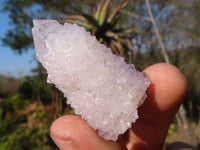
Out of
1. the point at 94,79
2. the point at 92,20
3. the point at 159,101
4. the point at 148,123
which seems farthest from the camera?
the point at 92,20

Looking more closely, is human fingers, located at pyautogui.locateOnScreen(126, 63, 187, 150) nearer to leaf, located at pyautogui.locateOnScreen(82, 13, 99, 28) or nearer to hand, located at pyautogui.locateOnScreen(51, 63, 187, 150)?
hand, located at pyautogui.locateOnScreen(51, 63, 187, 150)

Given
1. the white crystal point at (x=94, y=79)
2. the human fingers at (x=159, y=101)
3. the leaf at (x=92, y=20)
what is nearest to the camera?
the white crystal point at (x=94, y=79)

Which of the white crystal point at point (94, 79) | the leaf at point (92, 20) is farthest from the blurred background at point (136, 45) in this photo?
the white crystal point at point (94, 79)

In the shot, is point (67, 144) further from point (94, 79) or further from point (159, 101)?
point (159, 101)

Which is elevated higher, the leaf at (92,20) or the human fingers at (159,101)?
the human fingers at (159,101)

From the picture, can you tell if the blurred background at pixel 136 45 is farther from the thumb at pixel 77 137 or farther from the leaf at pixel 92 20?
the thumb at pixel 77 137

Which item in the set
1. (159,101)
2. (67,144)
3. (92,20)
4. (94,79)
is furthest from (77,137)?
(92,20)

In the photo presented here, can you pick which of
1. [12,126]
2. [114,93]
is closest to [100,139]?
[114,93]
